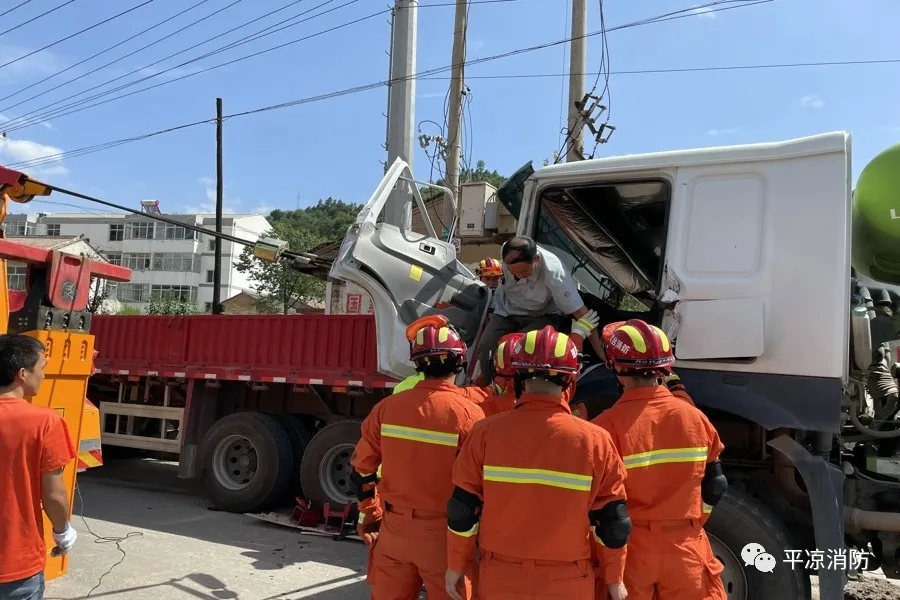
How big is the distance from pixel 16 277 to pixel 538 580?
3.42 m

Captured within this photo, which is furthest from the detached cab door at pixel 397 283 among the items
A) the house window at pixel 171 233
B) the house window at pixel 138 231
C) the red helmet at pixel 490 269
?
the house window at pixel 138 231

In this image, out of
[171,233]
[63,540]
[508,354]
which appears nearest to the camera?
[508,354]

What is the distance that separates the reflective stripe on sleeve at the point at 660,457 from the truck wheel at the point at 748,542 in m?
0.96

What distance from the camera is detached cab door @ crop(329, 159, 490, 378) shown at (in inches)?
185

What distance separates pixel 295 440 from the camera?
7086 mm

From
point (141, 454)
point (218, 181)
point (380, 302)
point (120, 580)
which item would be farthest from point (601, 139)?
point (218, 181)

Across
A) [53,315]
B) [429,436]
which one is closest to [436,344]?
[429,436]

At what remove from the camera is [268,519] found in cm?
650

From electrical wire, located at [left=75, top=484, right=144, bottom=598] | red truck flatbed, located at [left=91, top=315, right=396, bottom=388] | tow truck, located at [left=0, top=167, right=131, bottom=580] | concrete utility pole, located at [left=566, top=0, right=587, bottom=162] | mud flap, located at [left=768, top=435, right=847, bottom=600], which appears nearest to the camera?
mud flap, located at [left=768, top=435, right=847, bottom=600]

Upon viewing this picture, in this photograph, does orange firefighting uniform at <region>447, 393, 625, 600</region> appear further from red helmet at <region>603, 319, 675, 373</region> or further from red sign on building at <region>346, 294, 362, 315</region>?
red sign on building at <region>346, 294, 362, 315</region>

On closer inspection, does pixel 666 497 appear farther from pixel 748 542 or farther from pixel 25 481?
pixel 25 481

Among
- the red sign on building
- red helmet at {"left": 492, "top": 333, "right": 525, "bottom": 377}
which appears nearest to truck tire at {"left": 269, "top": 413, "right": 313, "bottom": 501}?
red helmet at {"left": 492, "top": 333, "right": 525, "bottom": 377}

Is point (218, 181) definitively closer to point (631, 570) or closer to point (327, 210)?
point (631, 570)

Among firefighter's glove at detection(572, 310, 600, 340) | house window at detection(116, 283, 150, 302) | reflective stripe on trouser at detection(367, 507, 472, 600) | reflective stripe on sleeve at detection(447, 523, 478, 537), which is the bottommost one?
reflective stripe on trouser at detection(367, 507, 472, 600)
